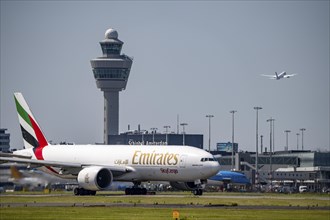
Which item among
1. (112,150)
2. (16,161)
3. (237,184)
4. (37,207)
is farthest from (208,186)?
(37,207)

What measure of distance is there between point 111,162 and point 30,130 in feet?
40.9

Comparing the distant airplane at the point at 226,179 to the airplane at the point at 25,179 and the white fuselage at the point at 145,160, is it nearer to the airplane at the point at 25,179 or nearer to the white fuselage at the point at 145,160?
the white fuselage at the point at 145,160

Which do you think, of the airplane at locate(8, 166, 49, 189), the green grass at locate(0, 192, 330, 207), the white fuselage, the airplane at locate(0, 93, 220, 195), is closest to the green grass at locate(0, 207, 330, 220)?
the green grass at locate(0, 192, 330, 207)

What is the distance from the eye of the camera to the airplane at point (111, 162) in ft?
337

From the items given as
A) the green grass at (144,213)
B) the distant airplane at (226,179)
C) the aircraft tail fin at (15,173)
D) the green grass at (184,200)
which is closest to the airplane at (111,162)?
the green grass at (184,200)

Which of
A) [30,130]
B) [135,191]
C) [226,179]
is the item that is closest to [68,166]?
[135,191]

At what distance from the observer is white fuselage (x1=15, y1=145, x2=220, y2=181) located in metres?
102

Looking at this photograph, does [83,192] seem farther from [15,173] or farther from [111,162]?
[15,173]

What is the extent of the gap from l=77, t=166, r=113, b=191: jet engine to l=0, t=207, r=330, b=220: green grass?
95.4 ft

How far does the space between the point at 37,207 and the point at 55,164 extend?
31.7 m

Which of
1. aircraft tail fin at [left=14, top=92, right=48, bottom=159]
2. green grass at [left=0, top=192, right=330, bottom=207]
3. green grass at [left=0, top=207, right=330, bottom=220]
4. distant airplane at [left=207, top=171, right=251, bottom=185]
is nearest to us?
green grass at [left=0, top=207, right=330, bottom=220]

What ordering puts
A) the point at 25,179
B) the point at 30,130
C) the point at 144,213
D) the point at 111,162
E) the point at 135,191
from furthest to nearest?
1. the point at 30,130
2. the point at 111,162
3. the point at 135,191
4. the point at 25,179
5. the point at 144,213

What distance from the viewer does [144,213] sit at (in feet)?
221

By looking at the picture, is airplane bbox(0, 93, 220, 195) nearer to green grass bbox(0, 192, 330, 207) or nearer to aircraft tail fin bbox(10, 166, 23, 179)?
green grass bbox(0, 192, 330, 207)
